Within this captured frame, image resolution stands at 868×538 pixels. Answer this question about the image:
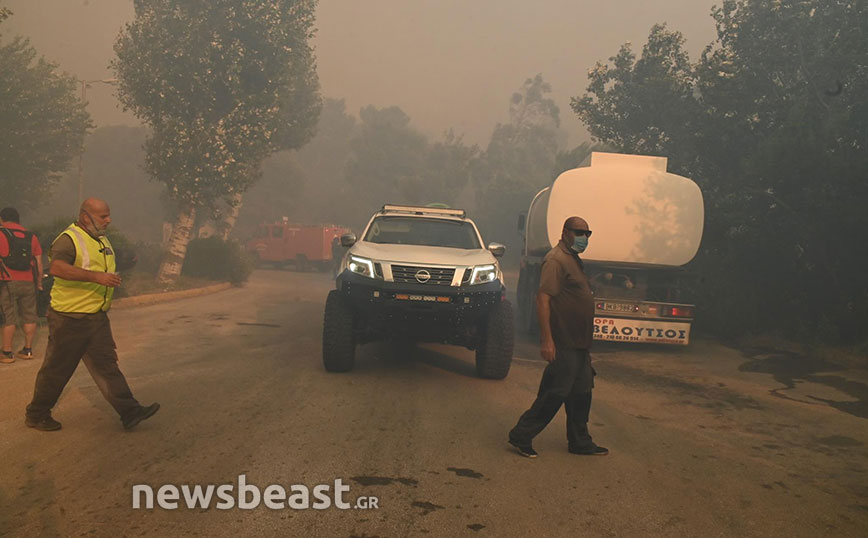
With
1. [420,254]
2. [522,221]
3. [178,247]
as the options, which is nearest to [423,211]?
[420,254]

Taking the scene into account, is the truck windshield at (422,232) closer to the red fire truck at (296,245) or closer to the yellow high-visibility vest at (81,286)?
the yellow high-visibility vest at (81,286)

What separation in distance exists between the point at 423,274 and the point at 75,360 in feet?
11.9

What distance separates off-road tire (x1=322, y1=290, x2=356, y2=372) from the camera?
7875mm

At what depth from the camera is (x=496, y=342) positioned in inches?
316

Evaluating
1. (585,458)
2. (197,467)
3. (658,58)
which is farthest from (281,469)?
(658,58)

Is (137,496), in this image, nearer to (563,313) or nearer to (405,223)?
(563,313)

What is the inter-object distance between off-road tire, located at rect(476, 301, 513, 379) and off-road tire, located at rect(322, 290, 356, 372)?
156cm

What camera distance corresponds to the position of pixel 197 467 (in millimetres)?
4734

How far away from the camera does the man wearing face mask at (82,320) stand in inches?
205

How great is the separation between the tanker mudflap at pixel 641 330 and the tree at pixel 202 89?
12581 millimetres

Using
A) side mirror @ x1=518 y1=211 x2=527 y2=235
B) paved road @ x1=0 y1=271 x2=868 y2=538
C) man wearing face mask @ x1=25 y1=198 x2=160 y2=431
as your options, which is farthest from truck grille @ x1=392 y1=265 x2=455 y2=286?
side mirror @ x1=518 y1=211 x2=527 y2=235

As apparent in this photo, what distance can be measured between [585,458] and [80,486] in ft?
11.9

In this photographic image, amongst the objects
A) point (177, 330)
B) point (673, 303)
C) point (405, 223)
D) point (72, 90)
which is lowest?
point (177, 330)

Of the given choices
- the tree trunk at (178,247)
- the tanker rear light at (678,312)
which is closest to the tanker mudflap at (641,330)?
the tanker rear light at (678,312)
